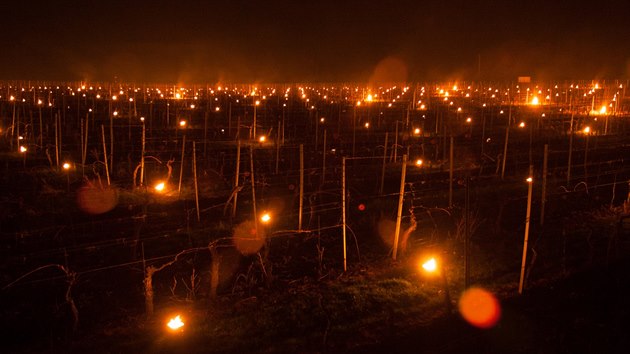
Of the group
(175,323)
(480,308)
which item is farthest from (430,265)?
(175,323)

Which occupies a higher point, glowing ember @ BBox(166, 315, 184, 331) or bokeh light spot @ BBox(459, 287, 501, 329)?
glowing ember @ BBox(166, 315, 184, 331)

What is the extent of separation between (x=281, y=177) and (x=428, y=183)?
285 cm

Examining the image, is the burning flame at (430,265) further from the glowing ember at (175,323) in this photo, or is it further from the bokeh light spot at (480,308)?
the glowing ember at (175,323)

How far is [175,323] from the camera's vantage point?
4312 millimetres

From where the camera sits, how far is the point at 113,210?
25.7 feet

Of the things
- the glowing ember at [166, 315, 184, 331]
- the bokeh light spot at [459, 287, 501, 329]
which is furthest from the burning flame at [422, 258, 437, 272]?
the glowing ember at [166, 315, 184, 331]

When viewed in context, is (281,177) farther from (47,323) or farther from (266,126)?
(266,126)

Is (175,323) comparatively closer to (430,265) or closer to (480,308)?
(430,265)

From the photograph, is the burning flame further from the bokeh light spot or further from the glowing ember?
the glowing ember

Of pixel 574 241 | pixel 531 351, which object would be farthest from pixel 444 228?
pixel 531 351

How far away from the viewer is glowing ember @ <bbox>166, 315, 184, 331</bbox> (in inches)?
169

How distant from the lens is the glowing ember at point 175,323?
429cm

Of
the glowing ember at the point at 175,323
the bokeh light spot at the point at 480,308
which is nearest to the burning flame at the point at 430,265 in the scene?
the bokeh light spot at the point at 480,308

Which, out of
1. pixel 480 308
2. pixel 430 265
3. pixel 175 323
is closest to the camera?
pixel 175 323
